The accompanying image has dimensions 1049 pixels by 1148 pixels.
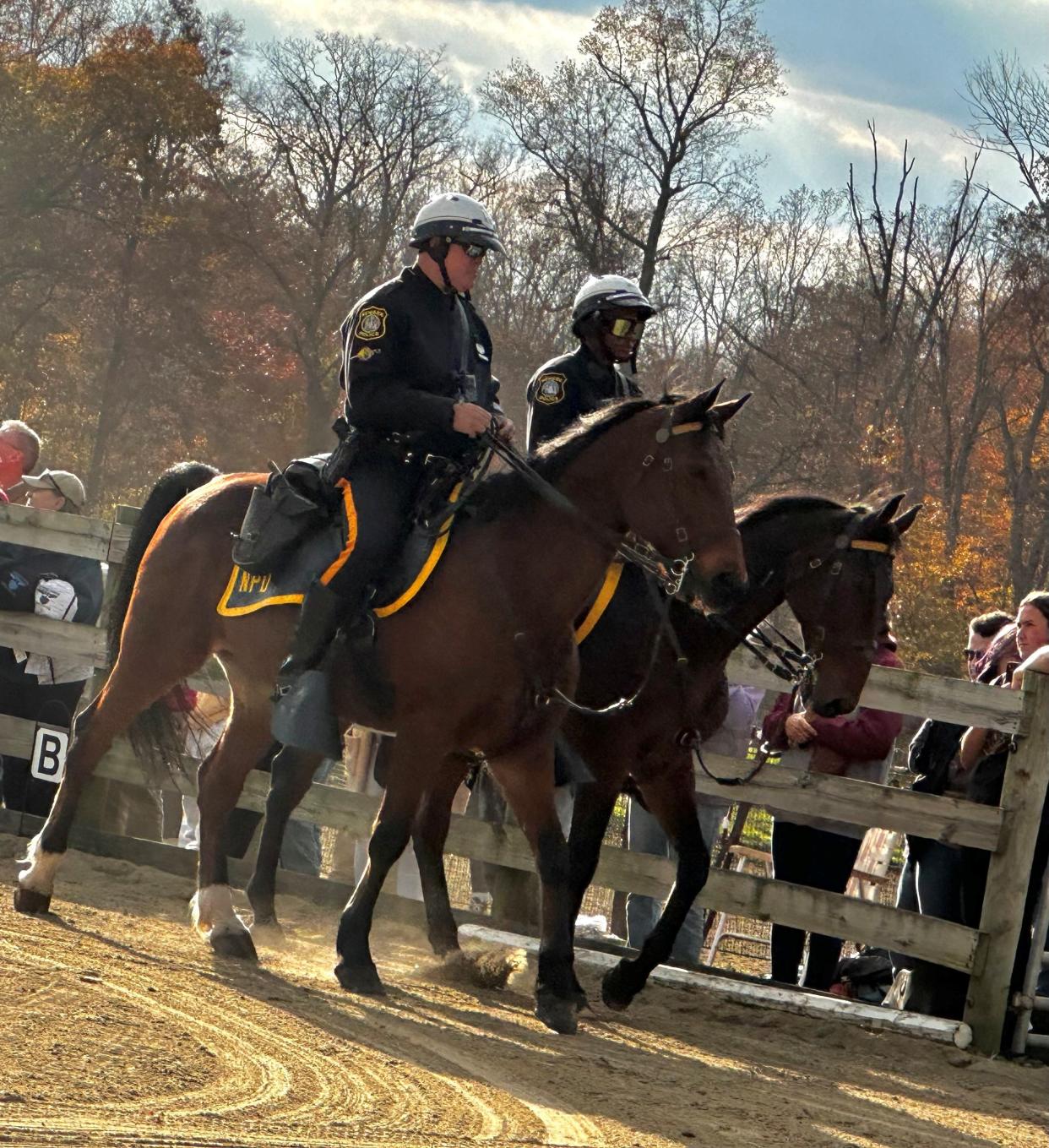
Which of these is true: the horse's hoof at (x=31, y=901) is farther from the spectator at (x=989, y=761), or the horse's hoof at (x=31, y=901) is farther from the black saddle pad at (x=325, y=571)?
the spectator at (x=989, y=761)

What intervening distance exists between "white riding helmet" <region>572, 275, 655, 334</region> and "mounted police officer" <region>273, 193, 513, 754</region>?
884mm

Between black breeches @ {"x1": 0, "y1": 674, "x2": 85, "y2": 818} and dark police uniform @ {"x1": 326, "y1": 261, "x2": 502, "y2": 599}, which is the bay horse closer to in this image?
dark police uniform @ {"x1": 326, "y1": 261, "x2": 502, "y2": 599}

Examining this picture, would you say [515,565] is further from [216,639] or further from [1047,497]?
[1047,497]

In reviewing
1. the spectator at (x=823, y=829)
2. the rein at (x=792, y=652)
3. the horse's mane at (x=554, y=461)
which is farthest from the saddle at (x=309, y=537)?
the spectator at (x=823, y=829)

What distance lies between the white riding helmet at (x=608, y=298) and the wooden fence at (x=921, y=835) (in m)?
1.73

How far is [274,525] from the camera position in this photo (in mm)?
7219

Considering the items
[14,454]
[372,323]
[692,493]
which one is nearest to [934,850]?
[692,493]

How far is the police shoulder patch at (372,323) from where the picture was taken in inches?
271

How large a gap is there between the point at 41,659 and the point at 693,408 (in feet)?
16.0

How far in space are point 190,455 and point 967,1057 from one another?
30.0 meters


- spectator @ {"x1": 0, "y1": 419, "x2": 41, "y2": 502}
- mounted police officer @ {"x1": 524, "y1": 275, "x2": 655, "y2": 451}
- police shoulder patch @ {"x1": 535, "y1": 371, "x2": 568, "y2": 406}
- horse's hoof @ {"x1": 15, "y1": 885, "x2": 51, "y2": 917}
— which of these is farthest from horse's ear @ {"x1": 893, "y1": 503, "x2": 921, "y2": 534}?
spectator @ {"x1": 0, "y1": 419, "x2": 41, "y2": 502}

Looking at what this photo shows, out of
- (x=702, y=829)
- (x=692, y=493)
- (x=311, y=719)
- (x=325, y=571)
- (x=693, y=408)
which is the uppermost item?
(x=693, y=408)

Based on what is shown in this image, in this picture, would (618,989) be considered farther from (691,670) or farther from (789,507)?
(789,507)

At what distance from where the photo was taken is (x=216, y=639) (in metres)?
7.73
